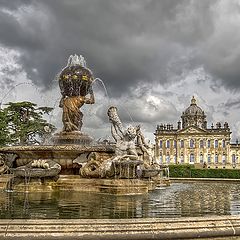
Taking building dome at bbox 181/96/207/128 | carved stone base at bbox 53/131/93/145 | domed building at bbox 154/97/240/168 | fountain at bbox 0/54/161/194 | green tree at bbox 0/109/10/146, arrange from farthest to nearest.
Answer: building dome at bbox 181/96/207/128 < domed building at bbox 154/97/240/168 < green tree at bbox 0/109/10/146 < carved stone base at bbox 53/131/93/145 < fountain at bbox 0/54/161/194

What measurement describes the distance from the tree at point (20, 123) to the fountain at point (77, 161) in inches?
1077

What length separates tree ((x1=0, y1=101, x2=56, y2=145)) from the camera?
141 feet

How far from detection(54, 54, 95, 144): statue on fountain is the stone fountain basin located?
182cm

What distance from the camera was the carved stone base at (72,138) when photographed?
14281mm

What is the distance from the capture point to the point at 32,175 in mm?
11070

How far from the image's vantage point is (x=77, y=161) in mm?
12602

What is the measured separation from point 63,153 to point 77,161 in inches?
23.9

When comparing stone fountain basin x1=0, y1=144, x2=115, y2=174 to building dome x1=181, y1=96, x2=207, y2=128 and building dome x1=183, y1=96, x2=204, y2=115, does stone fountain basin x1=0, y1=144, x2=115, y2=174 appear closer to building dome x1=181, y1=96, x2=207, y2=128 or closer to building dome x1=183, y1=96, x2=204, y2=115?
building dome x1=181, y1=96, x2=207, y2=128

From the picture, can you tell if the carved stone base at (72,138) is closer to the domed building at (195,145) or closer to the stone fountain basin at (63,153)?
the stone fountain basin at (63,153)

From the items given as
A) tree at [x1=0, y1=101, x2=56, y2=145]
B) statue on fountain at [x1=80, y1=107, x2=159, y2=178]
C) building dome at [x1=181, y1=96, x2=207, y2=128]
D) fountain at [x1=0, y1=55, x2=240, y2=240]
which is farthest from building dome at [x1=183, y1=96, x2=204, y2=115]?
statue on fountain at [x1=80, y1=107, x2=159, y2=178]

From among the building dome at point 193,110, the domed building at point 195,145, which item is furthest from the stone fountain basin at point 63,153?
the building dome at point 193,110

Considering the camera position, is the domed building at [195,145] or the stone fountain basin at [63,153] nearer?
the stone fountain basin at [63,153]

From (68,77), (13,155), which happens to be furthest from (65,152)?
(68,77)

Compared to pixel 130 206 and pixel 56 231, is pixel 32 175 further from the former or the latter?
pixel 56 231
